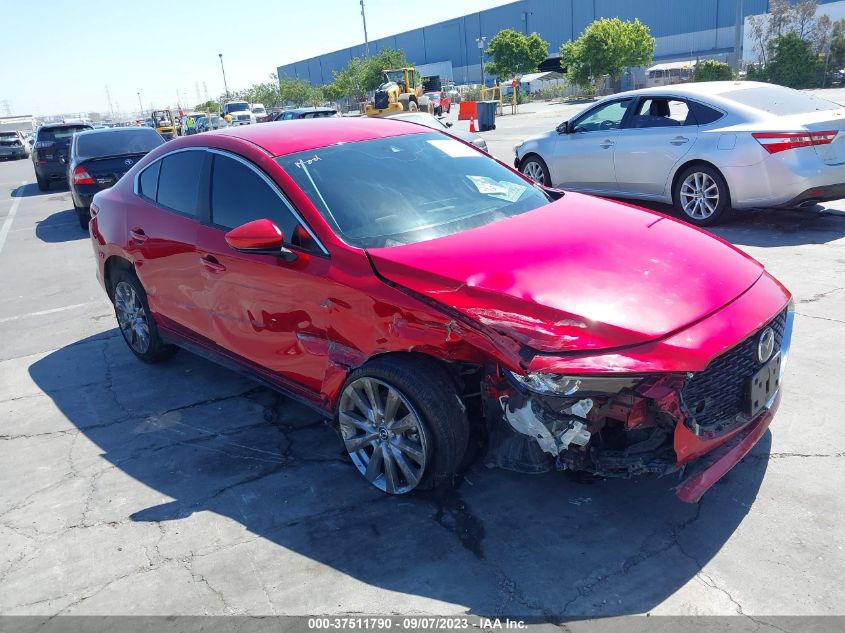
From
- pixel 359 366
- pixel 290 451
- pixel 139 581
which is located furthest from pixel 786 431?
pixel 139 581

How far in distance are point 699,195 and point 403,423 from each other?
6168 mm

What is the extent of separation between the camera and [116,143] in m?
12.8

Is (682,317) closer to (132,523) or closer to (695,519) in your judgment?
(695,519)

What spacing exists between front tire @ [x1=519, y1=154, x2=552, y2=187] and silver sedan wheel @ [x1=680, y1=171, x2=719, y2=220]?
219cm

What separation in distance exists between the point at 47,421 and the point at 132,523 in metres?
1.74

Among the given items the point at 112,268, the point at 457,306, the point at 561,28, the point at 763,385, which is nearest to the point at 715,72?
the point at 561,28

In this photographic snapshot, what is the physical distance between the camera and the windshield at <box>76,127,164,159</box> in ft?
41.3

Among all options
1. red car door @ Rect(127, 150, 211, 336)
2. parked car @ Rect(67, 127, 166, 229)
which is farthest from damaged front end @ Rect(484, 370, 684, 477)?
parked car @ Rect(67, 127, 166, 229)

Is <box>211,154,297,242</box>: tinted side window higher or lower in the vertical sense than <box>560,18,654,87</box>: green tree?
lower

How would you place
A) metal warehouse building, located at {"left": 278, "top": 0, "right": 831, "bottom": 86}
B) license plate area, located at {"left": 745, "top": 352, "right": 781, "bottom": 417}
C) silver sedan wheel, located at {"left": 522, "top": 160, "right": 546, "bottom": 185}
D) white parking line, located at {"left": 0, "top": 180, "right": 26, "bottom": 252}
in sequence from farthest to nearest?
metal warehouse building, located at {"left": 278, "top": 0, "right": 831, "bottom": 86}
white parking line, located at {"left": 0, "top": 180, "right": 26, "bottom": 252}
silver sedan wheel, located at {"left": 522, "top": 160, "right": 546, "bottom": 185}
license plate area, located at {"left": 745, "top": 352, "right": 781, "bottom": 417}

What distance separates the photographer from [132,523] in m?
3.55

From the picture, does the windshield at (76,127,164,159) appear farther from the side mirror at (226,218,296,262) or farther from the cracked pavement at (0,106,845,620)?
the side mirror at (226,218,296,262)

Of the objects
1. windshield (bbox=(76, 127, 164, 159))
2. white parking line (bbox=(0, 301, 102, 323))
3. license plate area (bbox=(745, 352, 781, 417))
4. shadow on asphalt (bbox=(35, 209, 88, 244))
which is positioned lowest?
white parking line (bbox=(0, 301, 102, 323))

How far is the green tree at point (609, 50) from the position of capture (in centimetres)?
4247
